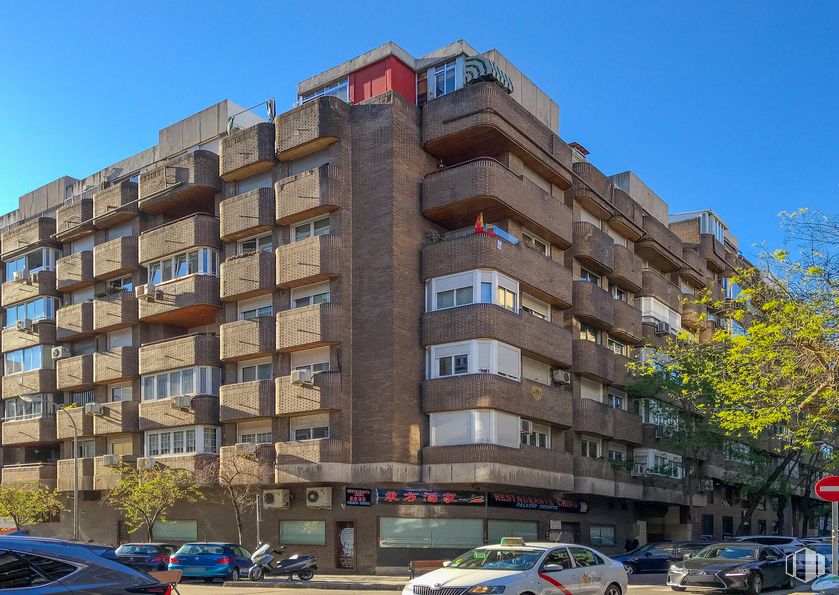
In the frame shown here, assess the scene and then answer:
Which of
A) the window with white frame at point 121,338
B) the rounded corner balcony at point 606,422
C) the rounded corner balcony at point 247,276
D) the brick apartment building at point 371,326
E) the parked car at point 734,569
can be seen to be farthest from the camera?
the window with white frame at point 121,338

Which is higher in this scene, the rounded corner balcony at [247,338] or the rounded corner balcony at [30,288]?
the rounded corner balcony at [30,288]

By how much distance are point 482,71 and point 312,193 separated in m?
8.20

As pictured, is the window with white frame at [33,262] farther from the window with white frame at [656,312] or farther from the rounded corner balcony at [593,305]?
the window with white frame at [656,312]

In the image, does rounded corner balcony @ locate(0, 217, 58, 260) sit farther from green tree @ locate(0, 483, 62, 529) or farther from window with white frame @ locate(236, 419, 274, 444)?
window with white frame @ locate(236, 419, 274, 444)

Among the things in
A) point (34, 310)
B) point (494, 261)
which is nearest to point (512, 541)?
point (494, 261)

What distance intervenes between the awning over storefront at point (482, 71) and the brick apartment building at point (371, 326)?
0.51 ft

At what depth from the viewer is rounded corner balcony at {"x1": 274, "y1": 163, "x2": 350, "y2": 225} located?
3297 centimetres

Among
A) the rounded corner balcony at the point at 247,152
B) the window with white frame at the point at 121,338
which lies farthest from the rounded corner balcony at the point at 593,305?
the window with white frame at the point at 121,338

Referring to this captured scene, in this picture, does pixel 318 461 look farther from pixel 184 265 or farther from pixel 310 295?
pixel 184 265

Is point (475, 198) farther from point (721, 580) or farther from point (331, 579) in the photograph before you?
point (721, 580)

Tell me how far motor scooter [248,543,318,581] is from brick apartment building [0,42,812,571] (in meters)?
4.30

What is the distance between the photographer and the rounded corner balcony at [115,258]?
4025 centimetres

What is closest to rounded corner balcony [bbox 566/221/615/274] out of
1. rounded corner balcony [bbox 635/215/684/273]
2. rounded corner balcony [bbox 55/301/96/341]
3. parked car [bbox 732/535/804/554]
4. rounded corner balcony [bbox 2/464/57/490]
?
rounded corner balcony [bbox 635/215/684/273]

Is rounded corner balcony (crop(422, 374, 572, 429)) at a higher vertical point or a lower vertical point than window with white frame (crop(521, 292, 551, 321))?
lower
